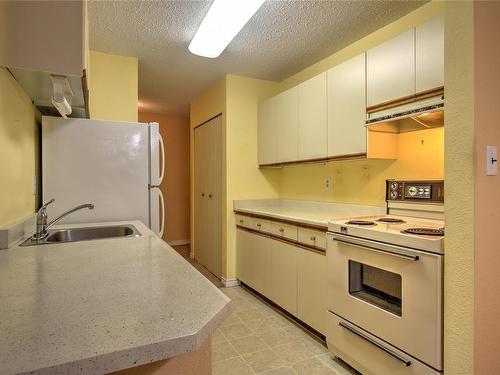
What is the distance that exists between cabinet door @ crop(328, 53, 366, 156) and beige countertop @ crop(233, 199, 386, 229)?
1.71 ft

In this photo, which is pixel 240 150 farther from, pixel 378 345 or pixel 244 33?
pixel 378 345

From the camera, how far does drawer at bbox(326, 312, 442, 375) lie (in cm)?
147

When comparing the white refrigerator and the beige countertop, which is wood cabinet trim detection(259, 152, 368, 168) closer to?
the beige countertop

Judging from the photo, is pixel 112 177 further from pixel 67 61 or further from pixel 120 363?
pixel 120 363

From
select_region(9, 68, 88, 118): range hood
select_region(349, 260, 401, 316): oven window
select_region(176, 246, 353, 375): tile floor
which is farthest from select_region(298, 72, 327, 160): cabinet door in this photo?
select_region(9, 68, 88, 118): range hood

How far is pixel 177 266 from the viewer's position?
1041 millimetres

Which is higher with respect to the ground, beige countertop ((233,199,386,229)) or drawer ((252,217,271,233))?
beige countertop ((233,199,386,229))

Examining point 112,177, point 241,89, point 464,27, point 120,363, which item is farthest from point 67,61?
point 241,89

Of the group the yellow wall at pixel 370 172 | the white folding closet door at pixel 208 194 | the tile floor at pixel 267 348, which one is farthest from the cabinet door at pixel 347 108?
the white folding closet door at pixel 208 194

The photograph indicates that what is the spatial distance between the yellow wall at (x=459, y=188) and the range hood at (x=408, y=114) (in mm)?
394

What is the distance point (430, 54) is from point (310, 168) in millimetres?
1627

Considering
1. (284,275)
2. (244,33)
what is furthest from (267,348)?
(244,33)

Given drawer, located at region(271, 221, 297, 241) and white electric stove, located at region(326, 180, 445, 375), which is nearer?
white electric stove, located at region(326, 180, 445, 375)

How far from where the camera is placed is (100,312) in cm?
67
